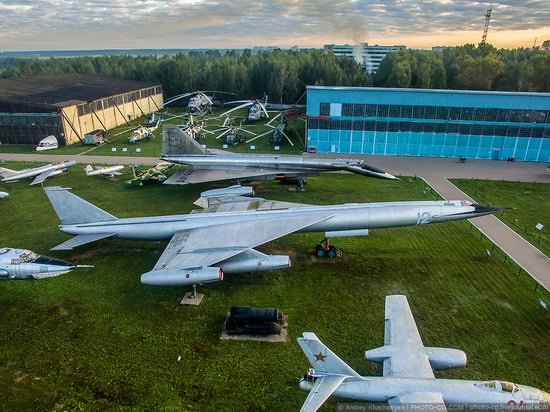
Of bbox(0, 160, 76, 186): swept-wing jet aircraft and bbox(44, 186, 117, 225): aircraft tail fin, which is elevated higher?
bbox(44, 186, 117, 225): aircraft tail fin

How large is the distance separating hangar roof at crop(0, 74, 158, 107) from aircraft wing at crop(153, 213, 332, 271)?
158 feet

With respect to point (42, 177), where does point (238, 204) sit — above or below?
above

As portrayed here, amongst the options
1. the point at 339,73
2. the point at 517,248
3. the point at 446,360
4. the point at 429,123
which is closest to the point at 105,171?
the point at 446,360

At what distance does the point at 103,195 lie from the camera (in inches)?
1438

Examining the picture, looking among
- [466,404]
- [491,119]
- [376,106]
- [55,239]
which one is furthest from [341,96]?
[466,404]

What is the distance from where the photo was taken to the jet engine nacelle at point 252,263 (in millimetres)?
20688

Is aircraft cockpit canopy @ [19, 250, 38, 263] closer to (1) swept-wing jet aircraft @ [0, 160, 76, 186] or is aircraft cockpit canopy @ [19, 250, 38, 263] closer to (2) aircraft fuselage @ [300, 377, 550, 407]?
(2) aircraft fuselage @ [300, 377, 550, 407]

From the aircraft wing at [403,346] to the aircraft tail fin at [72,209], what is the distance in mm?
17599

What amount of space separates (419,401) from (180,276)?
1210 centimetres

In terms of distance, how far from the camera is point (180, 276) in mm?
19188

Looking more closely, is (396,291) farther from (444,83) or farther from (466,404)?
(444,83)

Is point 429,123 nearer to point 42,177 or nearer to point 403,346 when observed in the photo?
point 403,346

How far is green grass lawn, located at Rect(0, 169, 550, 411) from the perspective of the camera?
50.2 feet

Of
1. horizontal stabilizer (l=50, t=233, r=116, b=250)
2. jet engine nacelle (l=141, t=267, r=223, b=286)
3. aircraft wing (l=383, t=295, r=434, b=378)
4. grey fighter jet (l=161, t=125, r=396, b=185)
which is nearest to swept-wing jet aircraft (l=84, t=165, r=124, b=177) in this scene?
grey fighter jet (l=161, t=125, r=396, b=185)
